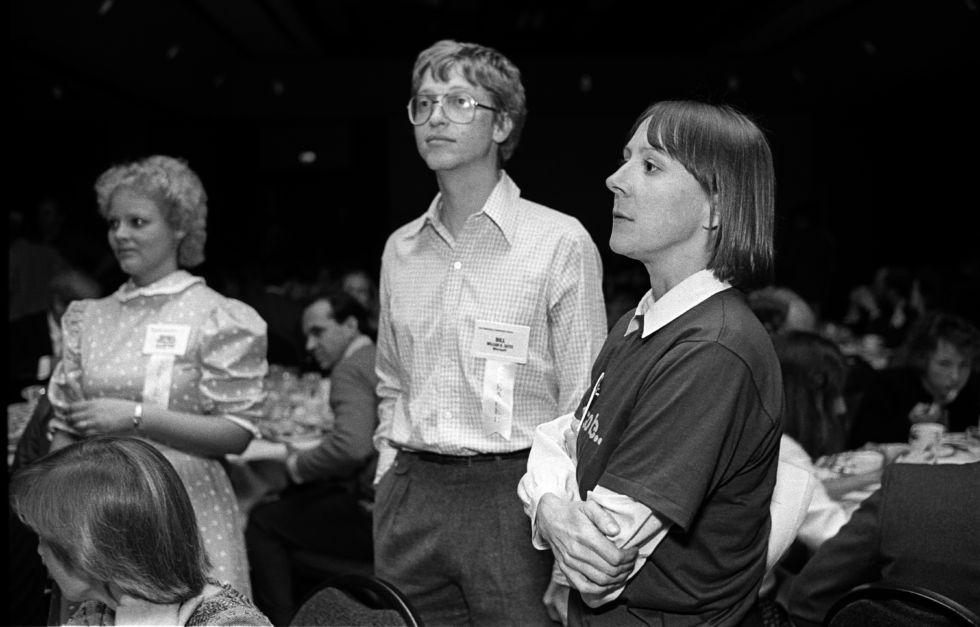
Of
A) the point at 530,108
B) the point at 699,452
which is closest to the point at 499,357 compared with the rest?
the point at 699,452

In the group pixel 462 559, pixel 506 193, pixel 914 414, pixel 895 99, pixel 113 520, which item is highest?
pixel 895 99

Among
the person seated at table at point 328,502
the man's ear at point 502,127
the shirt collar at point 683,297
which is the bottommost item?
the person seated at table at point 328,502

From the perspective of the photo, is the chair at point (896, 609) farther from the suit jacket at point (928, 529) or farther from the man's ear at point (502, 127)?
the man's ear at point (502, 127)

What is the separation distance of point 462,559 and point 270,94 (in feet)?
39.1

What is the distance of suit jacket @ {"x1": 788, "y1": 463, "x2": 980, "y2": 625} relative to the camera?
5.72 ft

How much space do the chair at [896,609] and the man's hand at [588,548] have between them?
0.66 m

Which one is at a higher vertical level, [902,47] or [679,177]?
[902,47]

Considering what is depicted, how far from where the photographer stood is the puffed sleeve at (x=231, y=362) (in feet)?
7.37

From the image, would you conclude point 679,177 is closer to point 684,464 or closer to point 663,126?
point 663,126

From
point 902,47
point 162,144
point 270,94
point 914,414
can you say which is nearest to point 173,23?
point 162,144

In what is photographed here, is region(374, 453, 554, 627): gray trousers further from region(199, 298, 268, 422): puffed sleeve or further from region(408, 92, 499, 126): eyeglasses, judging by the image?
region(408, 92, 499, 126): eyeglasses

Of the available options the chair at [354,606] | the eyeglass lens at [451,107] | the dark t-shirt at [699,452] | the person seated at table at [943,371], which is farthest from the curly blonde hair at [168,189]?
the person seated at table at [943,371]

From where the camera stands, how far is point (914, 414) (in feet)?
12.9

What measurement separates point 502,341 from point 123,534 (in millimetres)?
838
